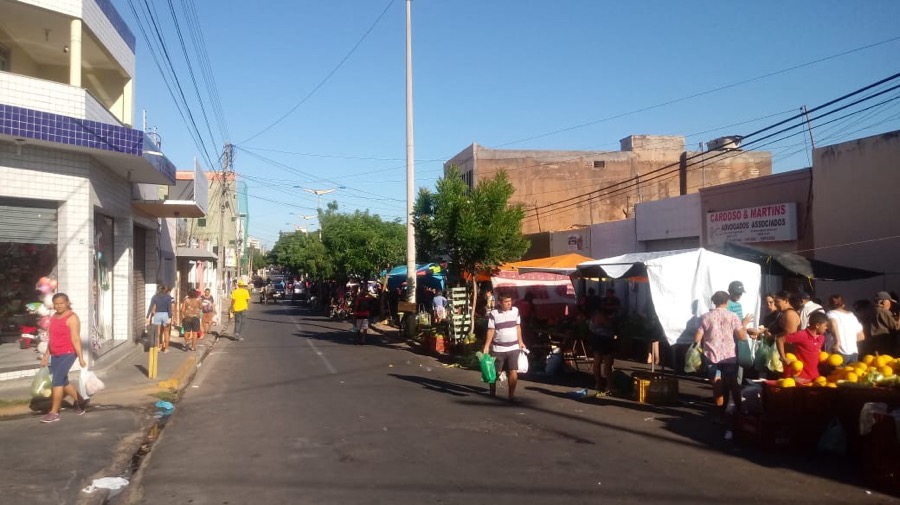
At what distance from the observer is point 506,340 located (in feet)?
40.4

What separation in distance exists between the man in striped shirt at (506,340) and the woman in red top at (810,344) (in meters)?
4.07

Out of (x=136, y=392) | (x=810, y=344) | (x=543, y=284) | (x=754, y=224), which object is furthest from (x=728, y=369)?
(x=543, y=284)

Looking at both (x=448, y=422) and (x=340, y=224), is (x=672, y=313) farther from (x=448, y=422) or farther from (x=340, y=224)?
(x=340, y=224)

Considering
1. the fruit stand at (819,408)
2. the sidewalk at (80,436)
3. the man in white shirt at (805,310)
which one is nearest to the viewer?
the sidewalk at (80,436)

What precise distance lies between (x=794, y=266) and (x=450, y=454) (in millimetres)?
8204

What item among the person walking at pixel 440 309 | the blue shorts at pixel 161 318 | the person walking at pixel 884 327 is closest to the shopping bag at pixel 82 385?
the blue shorts at pixel 161 318

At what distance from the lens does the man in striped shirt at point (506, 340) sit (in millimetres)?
12312

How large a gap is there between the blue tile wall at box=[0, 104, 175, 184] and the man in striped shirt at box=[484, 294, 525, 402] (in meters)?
7.61

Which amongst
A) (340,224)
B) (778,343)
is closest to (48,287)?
(778,343)

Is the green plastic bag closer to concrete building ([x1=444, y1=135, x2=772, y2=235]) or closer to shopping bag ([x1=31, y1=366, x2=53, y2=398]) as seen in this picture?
shopping bag ([x1=31, y1=366, x2=53, y2=398])

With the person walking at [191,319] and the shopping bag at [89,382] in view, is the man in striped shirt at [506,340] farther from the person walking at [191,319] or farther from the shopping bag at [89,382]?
the person walking at [191,319]

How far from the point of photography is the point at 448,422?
1055 cm

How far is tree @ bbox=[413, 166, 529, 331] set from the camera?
2017 cm

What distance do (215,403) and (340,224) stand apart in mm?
28200
